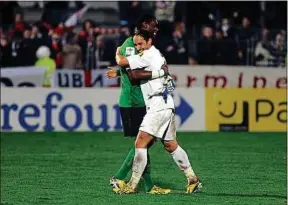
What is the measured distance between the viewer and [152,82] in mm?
11984

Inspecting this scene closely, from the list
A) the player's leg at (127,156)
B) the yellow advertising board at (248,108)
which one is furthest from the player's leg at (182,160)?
the yellow advertising board at (248,108)

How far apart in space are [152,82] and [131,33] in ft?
44.1

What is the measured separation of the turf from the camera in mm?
11773

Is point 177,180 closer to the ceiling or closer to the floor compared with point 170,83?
closer to the floor

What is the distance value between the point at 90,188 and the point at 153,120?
4.19 ft

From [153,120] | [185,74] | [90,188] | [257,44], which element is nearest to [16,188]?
[90,188]

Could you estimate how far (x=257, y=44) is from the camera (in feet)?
84.2

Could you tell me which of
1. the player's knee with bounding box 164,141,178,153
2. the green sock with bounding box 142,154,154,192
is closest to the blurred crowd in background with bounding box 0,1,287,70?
the green sock with bounding box 142,154,154,192

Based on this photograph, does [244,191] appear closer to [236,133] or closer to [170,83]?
[170,83]

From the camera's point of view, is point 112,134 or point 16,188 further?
point 112,134

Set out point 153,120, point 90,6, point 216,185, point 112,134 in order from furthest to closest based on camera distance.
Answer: point 90,6
point 112,134
point 216,185
point 153,120

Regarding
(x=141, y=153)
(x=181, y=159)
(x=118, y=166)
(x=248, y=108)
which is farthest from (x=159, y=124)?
(x=248, y=108)

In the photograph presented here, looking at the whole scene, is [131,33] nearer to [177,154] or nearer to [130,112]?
[130,112]

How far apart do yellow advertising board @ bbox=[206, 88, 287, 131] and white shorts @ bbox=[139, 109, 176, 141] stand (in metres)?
10.5
